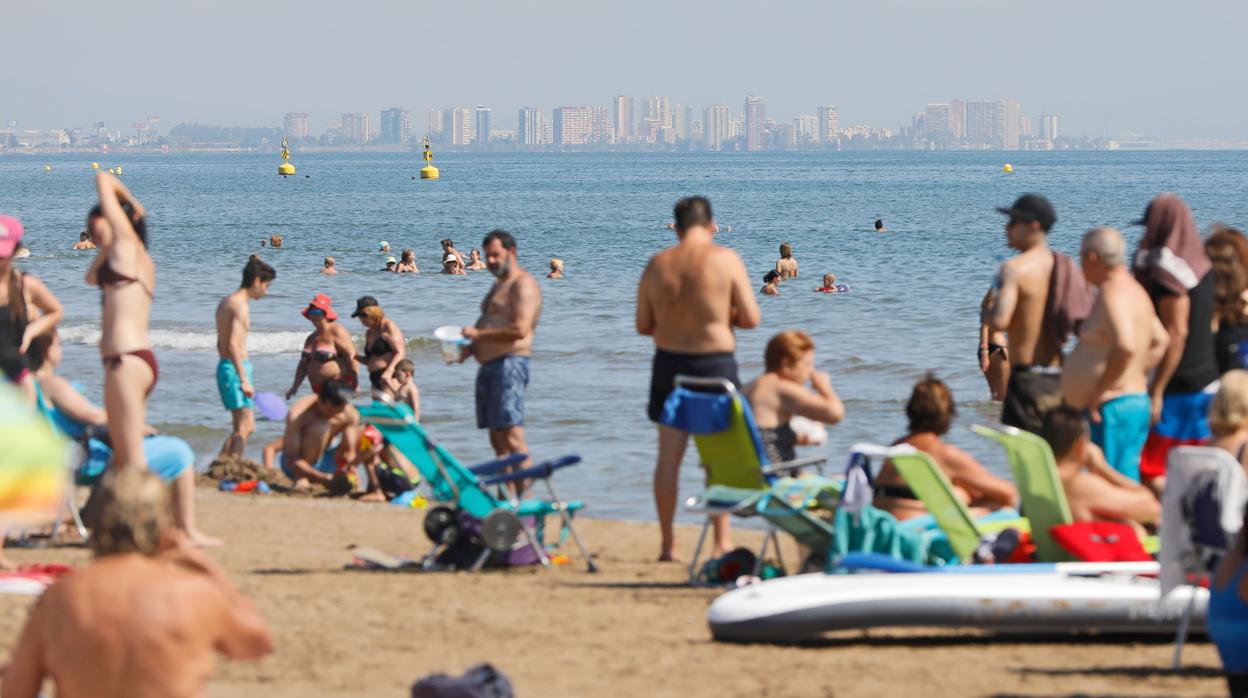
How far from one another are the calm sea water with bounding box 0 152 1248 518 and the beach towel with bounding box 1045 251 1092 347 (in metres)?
3.59

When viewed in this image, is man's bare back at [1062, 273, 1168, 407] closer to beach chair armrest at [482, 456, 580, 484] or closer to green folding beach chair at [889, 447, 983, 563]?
green folding beach chair at [889, 447, 983, 563]

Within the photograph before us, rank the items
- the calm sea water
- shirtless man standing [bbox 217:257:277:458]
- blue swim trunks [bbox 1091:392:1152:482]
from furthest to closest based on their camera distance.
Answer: the calm sea water → shirtless man standing [bbox 217:257:277:458] → blue swim trunks [bbox 1091:392:1152:482]

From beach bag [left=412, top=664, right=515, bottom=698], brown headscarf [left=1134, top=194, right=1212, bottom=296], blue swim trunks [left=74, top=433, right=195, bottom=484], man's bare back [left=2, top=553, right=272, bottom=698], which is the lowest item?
beach bag [left=412, top=664, right=515, bottom=698]

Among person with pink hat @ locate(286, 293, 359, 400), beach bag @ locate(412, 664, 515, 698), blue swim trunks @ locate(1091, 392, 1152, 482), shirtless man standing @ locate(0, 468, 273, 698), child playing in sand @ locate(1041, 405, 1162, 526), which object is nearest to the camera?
shirtless man standing @ locate(0, 468, 273, 698)

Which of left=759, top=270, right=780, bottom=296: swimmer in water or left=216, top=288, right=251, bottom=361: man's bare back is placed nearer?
left=216, top=288, right=251, bottom=361: man's bare back

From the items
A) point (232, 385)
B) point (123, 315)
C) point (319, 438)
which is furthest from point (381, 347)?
point (123, 315)

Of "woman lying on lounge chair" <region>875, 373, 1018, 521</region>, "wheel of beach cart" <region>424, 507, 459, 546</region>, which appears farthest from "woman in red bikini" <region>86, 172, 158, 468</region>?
"woman lying on lounge chair" <region>875, 373, 1018, 521</region>

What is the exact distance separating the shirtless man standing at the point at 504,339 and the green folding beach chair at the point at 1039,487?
9.11 ft

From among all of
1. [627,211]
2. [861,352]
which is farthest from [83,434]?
[627,211]

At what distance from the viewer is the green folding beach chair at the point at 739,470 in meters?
6.61

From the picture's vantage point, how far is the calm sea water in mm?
14242

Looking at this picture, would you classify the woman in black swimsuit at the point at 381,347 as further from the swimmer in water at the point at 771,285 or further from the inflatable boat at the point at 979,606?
the swimmer in water at the point at 771,285

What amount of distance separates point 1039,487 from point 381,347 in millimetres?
6123

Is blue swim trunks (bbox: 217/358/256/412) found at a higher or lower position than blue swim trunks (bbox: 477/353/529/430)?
lower
